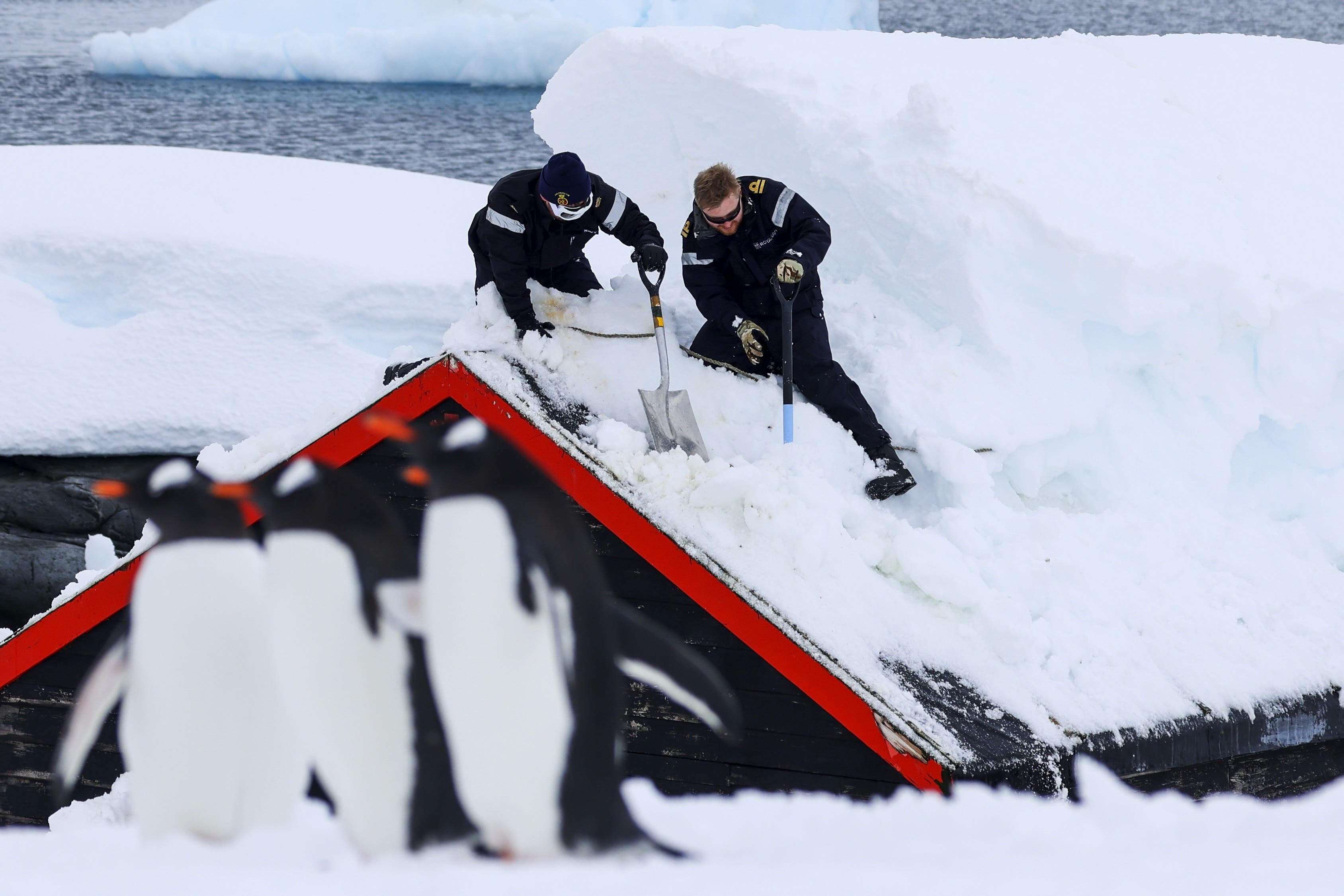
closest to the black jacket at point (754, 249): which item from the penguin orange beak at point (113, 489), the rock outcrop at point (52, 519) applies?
the penguin orange beak at point (113, 489)

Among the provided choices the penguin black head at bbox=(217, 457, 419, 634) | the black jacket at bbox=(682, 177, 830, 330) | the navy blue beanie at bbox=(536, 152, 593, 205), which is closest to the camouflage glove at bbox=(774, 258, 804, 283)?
the black jacket at bbox=(682, 177, 830, 330)

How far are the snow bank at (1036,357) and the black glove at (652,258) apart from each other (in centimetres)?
36

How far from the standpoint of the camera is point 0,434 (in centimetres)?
631

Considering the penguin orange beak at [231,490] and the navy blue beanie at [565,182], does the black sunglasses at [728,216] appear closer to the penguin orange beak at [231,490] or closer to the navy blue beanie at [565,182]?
the navy blue beanie at [565,182]

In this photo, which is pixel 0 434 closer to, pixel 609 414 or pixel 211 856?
pixel 609 414

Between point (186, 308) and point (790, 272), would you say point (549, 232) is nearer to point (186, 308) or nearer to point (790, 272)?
point (790, 272)

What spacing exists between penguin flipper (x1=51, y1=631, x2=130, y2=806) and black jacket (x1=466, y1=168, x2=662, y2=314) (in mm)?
2639

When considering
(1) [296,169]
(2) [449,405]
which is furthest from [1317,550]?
(1) [296,169]

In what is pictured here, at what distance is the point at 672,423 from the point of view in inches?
137

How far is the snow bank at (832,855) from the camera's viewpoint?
1.23 m

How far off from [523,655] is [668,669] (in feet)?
0.71

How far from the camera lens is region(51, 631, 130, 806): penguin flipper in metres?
1.29

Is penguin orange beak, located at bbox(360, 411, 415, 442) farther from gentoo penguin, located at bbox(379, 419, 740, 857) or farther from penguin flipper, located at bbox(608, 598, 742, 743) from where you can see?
penguin flipper, located at bbox(608, 598, 742, 743)

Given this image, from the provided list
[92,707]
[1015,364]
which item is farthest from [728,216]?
[92,707]
